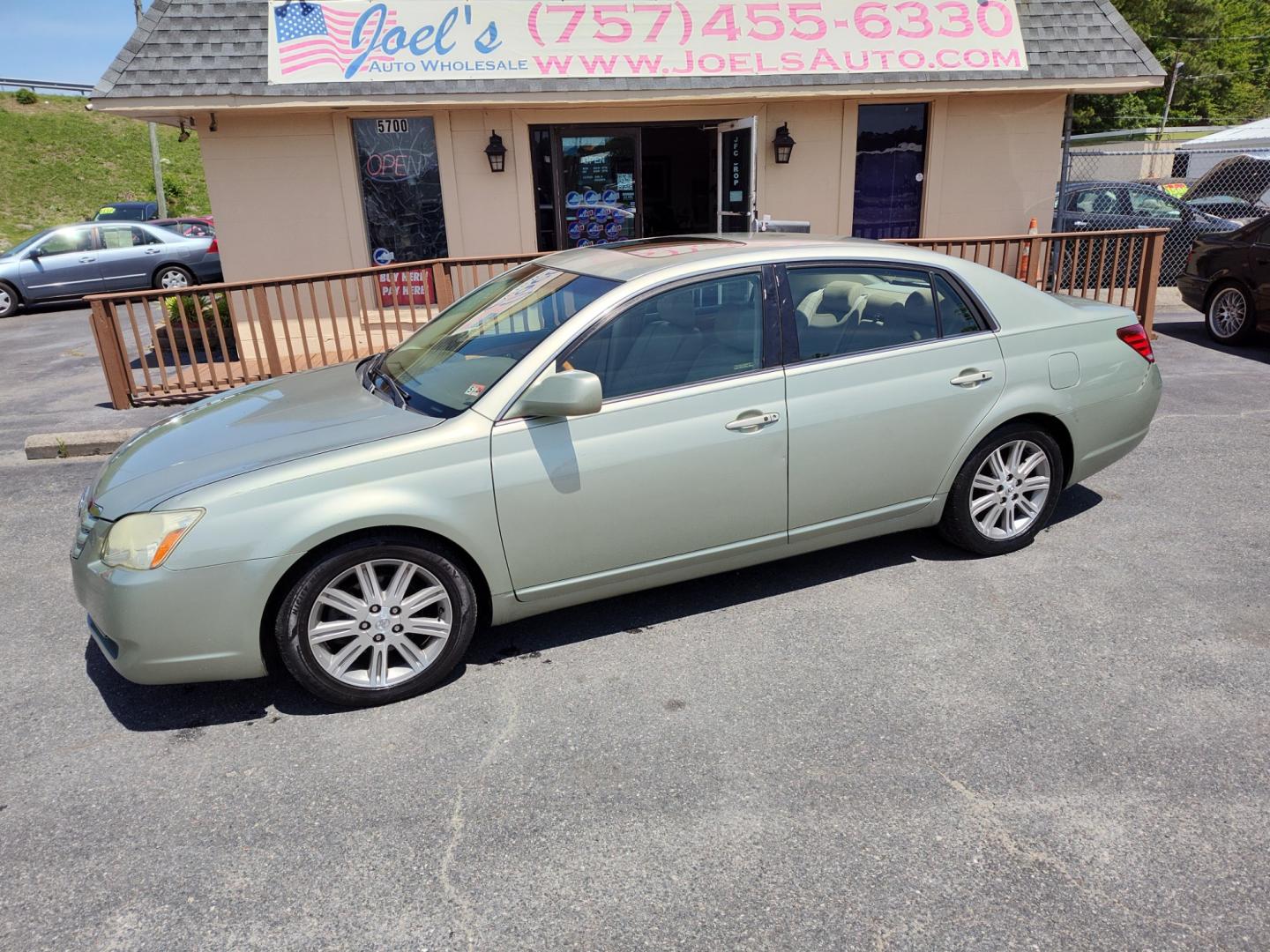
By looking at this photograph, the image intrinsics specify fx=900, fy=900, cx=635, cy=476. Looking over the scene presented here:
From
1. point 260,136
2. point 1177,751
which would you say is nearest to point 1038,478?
point 1177,751

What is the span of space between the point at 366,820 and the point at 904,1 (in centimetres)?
1038

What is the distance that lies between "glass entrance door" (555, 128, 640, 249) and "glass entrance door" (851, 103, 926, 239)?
2756 millimetres

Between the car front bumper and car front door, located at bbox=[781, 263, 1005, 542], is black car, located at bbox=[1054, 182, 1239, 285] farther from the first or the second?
the car front bumper

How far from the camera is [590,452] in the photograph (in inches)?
142

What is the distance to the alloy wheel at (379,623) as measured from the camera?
339cm

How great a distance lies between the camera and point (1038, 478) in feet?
15.1

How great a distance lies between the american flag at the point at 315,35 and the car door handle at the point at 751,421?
764 cm

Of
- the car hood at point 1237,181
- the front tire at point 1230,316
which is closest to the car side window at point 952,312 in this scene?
the front tire at point 1230,316

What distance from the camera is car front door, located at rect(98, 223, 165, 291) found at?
15.9 metres

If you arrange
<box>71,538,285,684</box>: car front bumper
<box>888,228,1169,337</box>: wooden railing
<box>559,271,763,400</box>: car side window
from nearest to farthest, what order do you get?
<box>71,538,285,684</box>: car front bumper, <box>559,271,763,400</box>: car side window, <box>888,228,1169,337</box>: wooden railing

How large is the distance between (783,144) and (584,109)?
236cm

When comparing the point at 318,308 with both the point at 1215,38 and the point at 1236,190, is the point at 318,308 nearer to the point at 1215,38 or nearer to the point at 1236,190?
the point at 1236,190

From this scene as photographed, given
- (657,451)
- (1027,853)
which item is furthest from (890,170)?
(1027,853)

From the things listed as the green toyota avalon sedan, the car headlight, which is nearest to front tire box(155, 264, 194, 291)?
the green toyota avalon sedan
